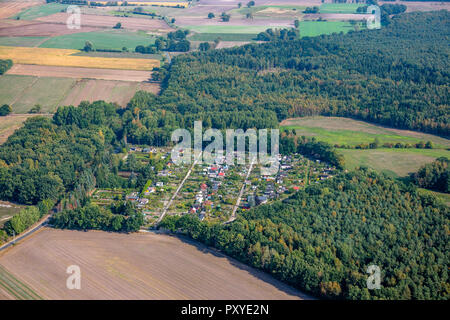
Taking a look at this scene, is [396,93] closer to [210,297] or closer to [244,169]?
[244,169]

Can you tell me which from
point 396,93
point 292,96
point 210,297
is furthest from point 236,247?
point 396,93

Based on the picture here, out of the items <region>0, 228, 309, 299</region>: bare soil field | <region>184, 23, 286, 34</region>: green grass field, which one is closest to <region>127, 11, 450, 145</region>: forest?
<region>184, 23, 286, 34</region>: green grass field

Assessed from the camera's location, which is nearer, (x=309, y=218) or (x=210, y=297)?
(x=210, y=297)

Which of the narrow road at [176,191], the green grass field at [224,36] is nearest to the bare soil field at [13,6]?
the green grass field at [224,36]

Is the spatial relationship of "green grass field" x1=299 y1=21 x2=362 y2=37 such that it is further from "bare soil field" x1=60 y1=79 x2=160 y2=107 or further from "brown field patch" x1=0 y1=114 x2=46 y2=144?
"brown field patch" x1=0 y1=114 x2=46 y2=144

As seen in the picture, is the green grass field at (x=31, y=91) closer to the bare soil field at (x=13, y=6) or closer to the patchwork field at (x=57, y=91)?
the patchwork field at (x=57, y=91)

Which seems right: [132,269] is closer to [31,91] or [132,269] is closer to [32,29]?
[31,91]
